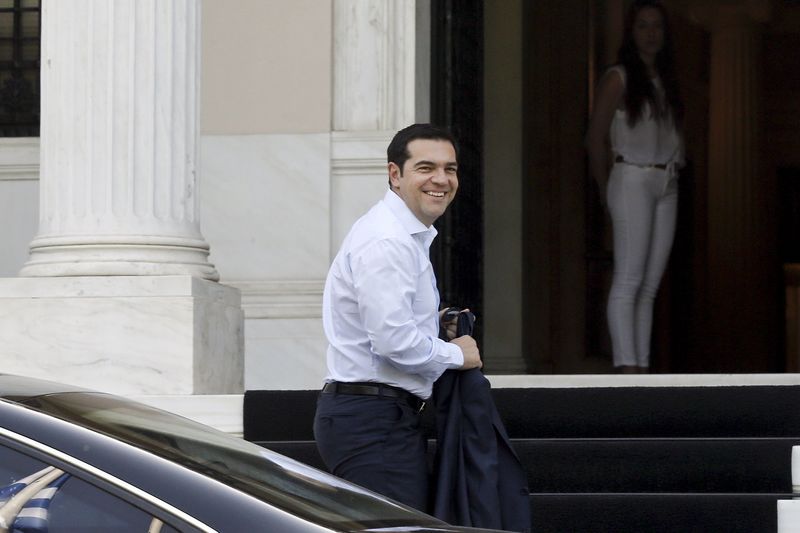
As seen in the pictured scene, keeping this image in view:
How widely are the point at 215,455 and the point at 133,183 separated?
449 centimetres

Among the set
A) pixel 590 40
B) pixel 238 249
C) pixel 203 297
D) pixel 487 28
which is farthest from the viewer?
pixel 590 40

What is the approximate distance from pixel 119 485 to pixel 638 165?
7.70 m

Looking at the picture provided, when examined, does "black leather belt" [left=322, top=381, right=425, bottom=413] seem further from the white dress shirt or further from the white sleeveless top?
the white sleeveless top

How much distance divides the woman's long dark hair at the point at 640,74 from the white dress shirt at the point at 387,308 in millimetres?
5524

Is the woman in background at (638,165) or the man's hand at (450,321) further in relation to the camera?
the woman in background at (638,165)

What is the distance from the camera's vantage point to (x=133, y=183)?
7.91 metres

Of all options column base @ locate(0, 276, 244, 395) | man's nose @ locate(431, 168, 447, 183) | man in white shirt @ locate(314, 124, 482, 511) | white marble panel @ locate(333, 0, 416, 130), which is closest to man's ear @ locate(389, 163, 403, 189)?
man in white shirt @ locate(314, 124, 482, 511)

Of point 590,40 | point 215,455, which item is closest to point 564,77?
point 590,40

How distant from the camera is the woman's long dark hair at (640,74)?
10.4 m

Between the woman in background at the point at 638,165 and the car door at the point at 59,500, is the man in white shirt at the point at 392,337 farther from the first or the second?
the woman in background at the point at 638,165

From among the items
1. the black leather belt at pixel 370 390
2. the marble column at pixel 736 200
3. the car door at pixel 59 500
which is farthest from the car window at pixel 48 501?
the marble column at pixel 736 200

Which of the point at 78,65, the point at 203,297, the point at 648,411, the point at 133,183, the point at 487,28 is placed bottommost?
the point at 648,411

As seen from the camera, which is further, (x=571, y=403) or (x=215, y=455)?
(x=571, y=403)

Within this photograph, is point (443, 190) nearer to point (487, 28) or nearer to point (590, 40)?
point (487, 28)
